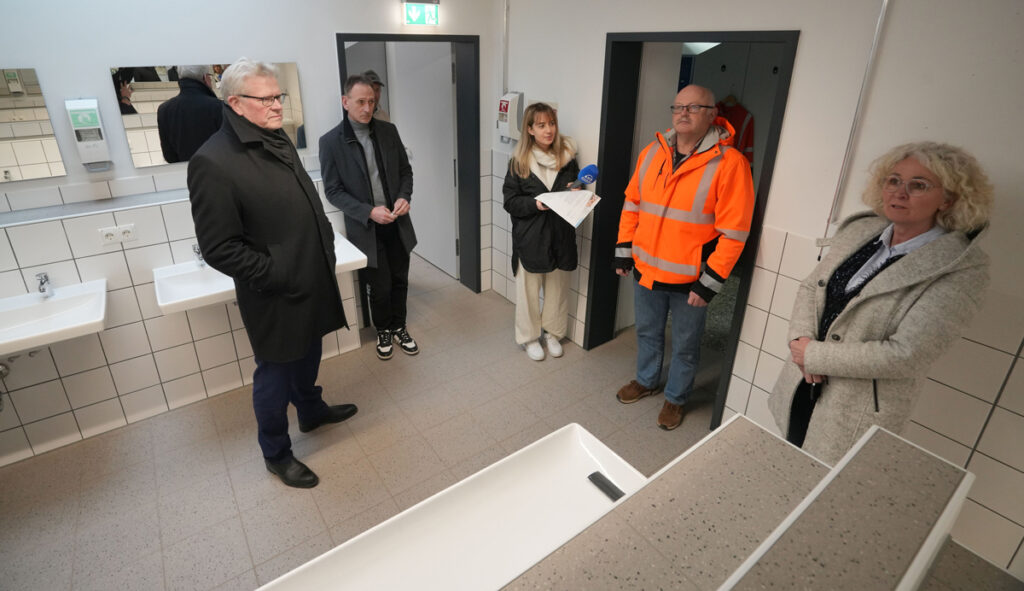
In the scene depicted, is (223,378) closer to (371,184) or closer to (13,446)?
(13,446)

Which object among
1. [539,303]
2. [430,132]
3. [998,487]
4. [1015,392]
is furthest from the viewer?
[430,132]

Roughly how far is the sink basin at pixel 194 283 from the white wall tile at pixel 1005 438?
8.82 feet

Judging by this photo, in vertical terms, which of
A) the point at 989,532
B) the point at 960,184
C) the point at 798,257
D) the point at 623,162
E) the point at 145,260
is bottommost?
the point at 989,532

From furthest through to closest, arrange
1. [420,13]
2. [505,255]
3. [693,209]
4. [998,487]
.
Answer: [505,255] → [420,13] → [693,209] → [998,487]

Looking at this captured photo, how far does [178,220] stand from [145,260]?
0.82 feet

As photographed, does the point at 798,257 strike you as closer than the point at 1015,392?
No

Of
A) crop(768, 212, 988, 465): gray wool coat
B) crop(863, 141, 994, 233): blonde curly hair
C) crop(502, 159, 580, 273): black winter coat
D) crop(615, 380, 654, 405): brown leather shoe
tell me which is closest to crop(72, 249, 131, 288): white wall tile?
crop(502, 159, 580, 273): black winter coat

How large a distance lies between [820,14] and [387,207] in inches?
89.5

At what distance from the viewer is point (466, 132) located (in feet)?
12.7

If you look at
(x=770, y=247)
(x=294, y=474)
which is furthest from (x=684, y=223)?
(x=294, y=474)

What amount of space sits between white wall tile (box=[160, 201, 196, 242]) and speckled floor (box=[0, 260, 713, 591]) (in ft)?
3.09

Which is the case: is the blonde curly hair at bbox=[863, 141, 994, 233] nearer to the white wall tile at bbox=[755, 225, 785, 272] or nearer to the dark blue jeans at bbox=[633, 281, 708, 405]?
the white wall tile at bbox=[755, 225, 785, 272]

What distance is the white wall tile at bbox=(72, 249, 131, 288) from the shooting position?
256 centimetres

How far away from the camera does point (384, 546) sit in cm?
112
